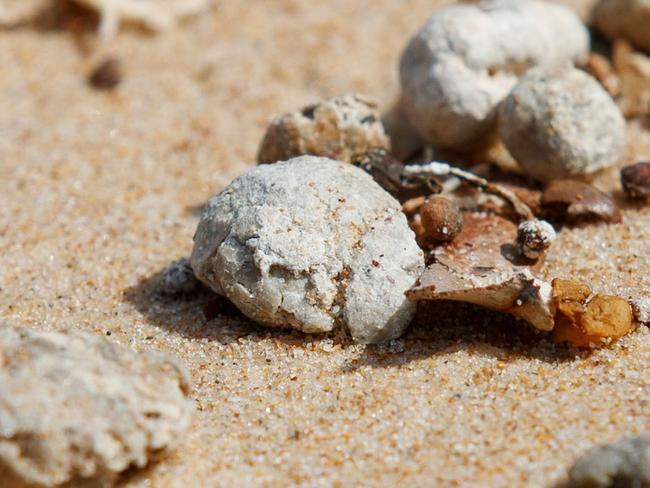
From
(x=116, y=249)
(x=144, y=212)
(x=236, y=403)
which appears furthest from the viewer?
(x=144, y=212)

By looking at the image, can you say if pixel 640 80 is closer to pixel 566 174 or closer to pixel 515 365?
pixel 566 174

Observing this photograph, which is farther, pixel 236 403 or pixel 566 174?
pixel 566 174

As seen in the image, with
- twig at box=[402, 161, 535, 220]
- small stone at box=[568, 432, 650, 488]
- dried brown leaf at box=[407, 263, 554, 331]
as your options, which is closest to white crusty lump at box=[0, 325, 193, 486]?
dried brown leaf at box=[407, 263, 554, 331]

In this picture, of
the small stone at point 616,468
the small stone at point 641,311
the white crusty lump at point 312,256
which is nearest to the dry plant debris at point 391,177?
the white crusty lump at point 312,256

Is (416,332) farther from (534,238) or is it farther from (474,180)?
(474,180)

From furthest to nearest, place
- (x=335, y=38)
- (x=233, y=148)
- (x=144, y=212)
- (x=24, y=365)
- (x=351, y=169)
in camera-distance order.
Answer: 1. (x=335, y=38)
2. (x=233, y=148)
3. (x=144, y=212)
4. (x=351, y=169)
5. (x=24, y=365)

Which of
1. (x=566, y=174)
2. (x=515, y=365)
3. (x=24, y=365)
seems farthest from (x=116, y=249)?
(x=566, y=174)

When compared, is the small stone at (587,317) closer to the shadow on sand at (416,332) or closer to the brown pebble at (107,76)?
the shadow on sand at (416,332)
